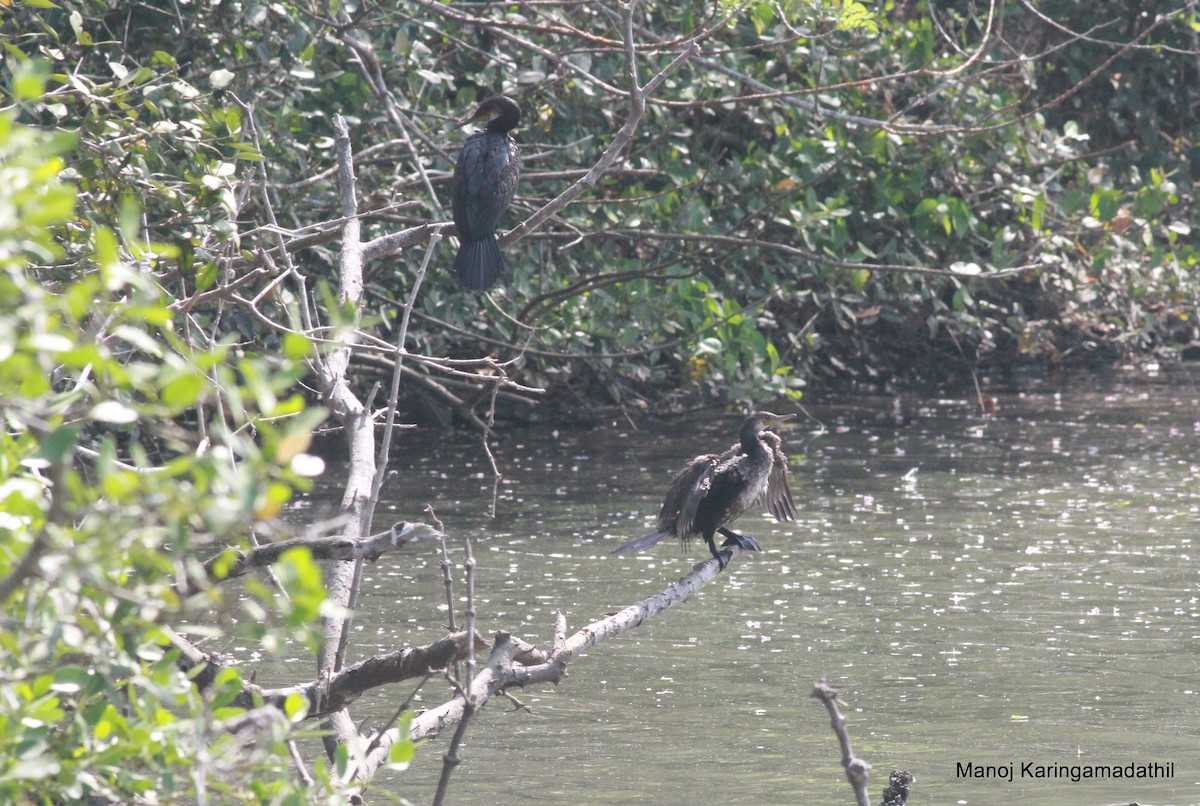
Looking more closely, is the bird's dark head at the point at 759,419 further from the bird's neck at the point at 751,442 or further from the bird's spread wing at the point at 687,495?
the bird's spread wing at the point at 687,495

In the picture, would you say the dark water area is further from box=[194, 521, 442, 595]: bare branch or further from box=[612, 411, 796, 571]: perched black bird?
box=[612, 411, 796, 571]: perched black bird

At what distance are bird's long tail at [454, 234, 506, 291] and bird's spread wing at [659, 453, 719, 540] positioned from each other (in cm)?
148

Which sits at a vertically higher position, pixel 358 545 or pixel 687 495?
pixel 358 545

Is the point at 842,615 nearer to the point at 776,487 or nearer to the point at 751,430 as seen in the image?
the point at 776,487

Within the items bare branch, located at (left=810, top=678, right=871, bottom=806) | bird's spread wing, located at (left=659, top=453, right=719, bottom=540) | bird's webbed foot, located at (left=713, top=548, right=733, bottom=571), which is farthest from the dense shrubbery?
bare branch, located at (left=810, top=678, right=871, bottom=806)

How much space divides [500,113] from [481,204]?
689 mm

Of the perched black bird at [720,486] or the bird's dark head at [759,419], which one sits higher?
the bird's dark head at [759,419]

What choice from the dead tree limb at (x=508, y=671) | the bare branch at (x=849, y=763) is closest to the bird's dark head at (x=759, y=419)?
the dead tree limb at (x=508, y=671)

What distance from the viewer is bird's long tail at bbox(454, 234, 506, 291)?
5832 mm

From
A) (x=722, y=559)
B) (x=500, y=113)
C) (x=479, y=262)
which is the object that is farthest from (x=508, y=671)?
(x=500, y=113)

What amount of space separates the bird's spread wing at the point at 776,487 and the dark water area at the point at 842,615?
0.60 meters

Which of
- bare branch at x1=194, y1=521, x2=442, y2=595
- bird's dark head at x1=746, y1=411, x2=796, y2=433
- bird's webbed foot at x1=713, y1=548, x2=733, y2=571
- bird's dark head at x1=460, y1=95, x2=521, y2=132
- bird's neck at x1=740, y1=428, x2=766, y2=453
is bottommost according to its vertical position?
bird's webbed foot at x1=713, y1=548, x2=733, y2=571

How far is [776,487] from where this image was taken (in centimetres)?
505

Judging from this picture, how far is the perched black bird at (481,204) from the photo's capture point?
229 inches
